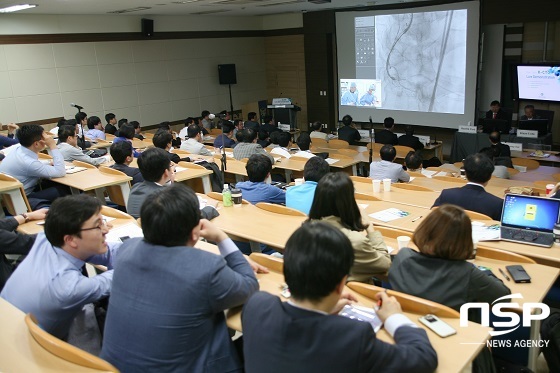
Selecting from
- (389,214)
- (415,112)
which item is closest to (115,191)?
(389,214)

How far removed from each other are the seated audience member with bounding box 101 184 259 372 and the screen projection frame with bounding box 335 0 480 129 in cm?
841

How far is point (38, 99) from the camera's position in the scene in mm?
9547

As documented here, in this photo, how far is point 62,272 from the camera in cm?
220

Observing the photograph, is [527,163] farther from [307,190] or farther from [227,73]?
[227,73]

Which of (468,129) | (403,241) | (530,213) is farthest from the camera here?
(468,129)

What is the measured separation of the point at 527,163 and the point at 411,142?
2.15 meters

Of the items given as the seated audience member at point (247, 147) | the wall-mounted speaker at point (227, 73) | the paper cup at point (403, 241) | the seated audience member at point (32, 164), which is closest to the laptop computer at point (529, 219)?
the paper cup at point (403, 241)

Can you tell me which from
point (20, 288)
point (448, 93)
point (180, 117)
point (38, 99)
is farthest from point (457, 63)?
point (20, 288)

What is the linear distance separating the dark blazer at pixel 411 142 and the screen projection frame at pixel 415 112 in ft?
5.40

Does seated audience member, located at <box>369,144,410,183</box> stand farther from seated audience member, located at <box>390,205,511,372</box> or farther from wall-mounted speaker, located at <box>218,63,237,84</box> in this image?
wall-mounted speaker, located at <box>218,63,237,84</box>

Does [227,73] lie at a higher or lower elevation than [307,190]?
higher

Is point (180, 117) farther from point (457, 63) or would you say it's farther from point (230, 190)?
point (230, 190)

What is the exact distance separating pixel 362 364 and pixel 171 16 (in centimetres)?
1136

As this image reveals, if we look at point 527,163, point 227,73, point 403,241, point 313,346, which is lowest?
point 527,163
